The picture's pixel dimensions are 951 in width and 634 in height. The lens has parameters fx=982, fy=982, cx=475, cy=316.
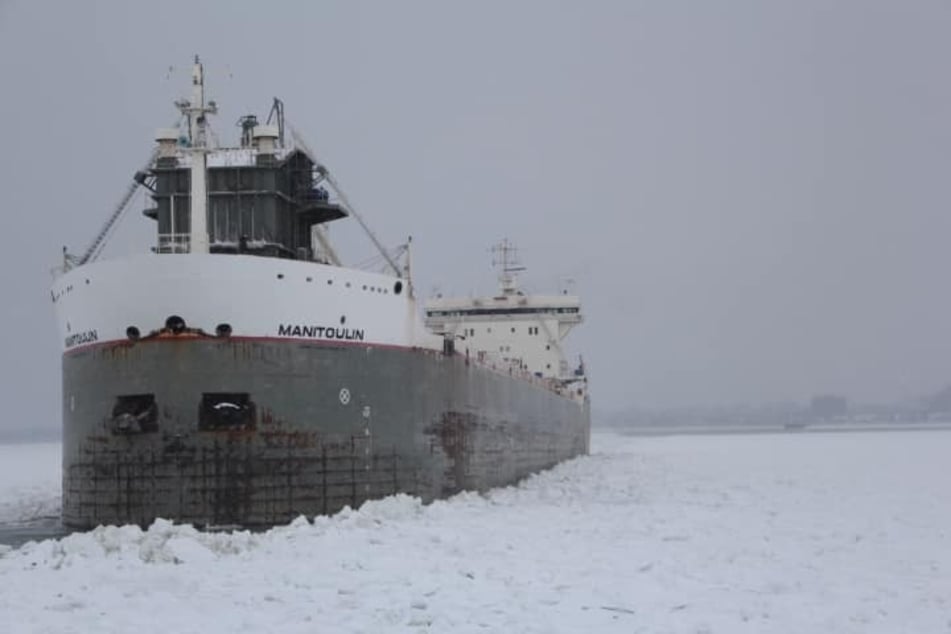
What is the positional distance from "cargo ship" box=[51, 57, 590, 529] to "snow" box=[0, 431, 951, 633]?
4.45ft

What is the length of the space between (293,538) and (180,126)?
8175mm

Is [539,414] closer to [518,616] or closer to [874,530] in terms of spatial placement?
[874,530]

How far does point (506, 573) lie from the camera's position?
9.83 m

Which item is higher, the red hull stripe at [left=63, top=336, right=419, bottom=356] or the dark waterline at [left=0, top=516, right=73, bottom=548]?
the red hull stripe at [left=63, top=336, right=419, bottom=356]

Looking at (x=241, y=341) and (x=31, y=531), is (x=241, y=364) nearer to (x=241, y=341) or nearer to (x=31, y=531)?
(x=241, y=341)

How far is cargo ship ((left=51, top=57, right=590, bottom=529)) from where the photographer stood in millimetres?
13805

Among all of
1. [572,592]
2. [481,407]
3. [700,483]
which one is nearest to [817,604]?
[572,592]

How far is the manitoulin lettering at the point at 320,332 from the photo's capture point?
14328 millimetres

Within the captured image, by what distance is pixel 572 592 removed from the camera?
351 inches

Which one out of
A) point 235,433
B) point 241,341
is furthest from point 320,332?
point 235,433

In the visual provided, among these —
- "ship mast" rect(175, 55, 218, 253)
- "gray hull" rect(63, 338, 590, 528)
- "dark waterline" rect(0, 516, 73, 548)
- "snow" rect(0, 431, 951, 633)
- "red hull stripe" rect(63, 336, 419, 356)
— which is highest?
"ship mast" rect(175, 55, 218, 253)

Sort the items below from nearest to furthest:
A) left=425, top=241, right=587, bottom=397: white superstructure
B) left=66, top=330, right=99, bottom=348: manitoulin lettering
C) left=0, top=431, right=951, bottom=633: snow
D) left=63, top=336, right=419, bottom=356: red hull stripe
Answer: left=0, top=431, right=951, bottom=633: snow, left=63, top=336, right=419, bottom=356: red hull stripe, left=66, top=330, right=99, bottom=348: manitoulin lettering, left=425, top=241, right=587, bottom=397: white superstructure

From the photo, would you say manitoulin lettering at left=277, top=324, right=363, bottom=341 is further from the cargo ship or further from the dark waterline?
the dark waterline

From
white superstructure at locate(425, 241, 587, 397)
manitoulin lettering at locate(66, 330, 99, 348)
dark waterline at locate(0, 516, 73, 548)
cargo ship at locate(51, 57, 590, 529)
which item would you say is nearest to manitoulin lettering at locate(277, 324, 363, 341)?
cargo ship at locate(51, 57, 590, 529)
